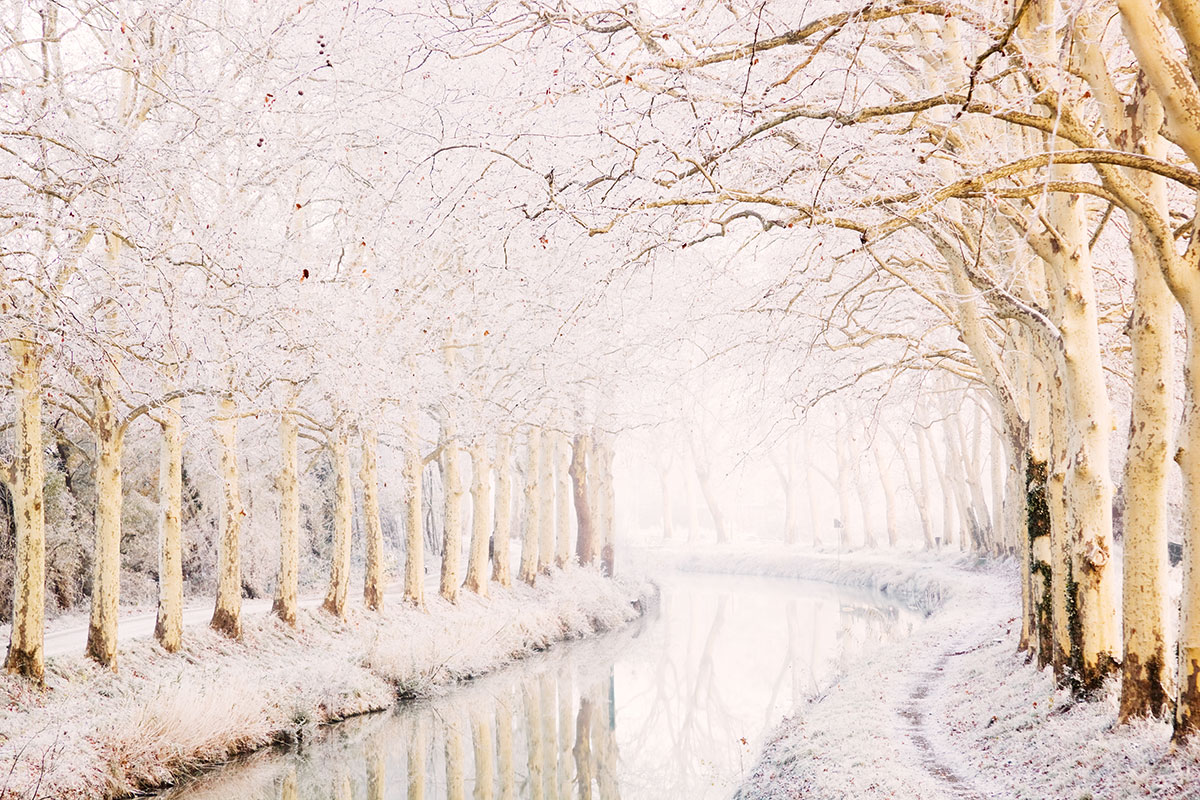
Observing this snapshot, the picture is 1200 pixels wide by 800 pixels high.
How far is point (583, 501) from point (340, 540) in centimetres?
1371

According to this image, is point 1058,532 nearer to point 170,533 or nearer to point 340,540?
point 170,533

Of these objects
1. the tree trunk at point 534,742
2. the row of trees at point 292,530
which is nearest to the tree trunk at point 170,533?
the row of trees at point 292,530

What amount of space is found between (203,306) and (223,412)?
4182 mm

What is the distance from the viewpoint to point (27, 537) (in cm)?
1079

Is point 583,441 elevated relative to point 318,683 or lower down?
elevated

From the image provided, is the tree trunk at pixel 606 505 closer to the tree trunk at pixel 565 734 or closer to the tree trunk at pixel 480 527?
the tree trunk at pixel 480 527

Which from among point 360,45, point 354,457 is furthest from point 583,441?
point 360,45

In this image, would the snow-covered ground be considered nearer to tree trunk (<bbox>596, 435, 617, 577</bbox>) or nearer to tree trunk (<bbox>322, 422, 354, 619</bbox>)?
tree trunk (<bbox>322, 422, 354, 619</bbox>)

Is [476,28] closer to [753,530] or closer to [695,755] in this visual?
[695,755]

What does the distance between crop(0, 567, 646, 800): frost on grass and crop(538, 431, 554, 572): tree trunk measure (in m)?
5.89

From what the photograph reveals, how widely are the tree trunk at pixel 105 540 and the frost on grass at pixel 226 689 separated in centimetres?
30

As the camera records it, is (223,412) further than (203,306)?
Yes

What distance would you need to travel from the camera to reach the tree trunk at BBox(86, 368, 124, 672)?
11.9 m

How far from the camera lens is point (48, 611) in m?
18.8
